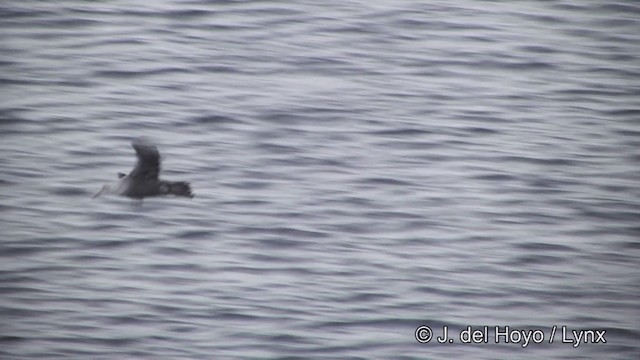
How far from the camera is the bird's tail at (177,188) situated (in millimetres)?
10492

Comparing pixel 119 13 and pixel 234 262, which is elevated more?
pixel 119 13

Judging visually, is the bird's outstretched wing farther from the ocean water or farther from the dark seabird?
the ocean water

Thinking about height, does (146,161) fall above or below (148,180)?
above

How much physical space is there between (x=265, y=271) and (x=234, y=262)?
318 mm

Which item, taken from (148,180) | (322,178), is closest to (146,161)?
(148,180)

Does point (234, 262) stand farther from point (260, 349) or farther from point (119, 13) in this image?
point (119, 13)

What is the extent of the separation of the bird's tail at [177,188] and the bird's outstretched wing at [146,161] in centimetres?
11

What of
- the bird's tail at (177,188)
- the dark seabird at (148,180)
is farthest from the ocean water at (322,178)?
the bird's tail at (177,188)

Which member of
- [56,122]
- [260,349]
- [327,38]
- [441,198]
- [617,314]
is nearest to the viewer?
[260,349]

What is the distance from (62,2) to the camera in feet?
53.6

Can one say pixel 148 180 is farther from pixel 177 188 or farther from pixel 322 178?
pixel 322 178

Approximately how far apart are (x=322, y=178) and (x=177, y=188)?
2689 millimetres

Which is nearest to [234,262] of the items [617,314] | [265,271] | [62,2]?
[265,271]

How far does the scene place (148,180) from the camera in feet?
35.0
